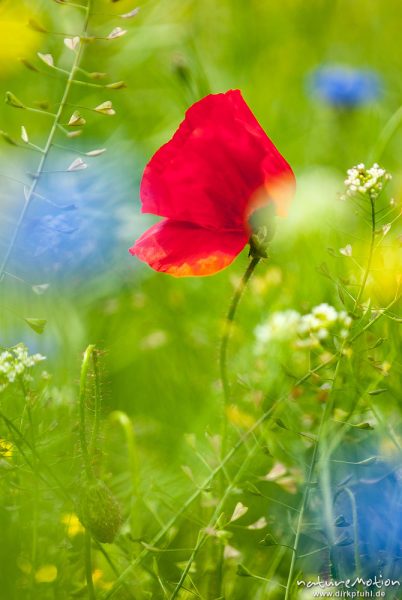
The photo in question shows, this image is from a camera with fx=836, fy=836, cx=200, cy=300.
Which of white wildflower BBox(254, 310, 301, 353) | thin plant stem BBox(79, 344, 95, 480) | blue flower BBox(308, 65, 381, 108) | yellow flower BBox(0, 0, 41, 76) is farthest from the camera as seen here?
blue flower BBox(308, 65, 381, 108)

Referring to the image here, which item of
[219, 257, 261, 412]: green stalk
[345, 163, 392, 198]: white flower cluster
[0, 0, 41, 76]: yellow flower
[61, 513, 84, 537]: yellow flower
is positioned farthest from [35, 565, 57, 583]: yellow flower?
[0, 0, 41, 76]: yellow flower

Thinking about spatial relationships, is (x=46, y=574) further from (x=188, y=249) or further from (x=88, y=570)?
(x=188, y=249)

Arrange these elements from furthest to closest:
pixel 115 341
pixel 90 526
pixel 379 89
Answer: pixel 379 89, pixel 115 341, pixel 90 526

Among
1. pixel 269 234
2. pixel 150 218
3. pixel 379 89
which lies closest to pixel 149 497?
pixel 269 234

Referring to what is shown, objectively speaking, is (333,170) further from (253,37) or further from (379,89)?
(253,37)

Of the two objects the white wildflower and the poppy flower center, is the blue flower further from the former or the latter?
the poppy flower center

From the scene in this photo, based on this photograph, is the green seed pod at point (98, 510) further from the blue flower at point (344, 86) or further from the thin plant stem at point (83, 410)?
the blue flower at point (344, 86)
